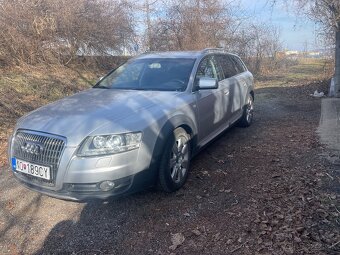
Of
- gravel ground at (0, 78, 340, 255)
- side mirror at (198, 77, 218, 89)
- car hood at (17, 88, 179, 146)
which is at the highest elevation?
side mirror at (198, 77, 218, 89)

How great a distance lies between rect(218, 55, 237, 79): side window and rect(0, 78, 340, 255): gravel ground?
1753 mm

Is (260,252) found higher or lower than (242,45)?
lower

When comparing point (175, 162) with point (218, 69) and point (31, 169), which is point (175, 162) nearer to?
point (31, 169)

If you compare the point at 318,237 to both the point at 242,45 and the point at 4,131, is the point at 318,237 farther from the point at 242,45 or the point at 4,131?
the point at 242,45

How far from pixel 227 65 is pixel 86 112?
3431mm

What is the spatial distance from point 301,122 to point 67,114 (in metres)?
5.75

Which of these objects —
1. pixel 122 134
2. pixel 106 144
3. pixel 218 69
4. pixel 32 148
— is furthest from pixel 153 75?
pixel 32 148

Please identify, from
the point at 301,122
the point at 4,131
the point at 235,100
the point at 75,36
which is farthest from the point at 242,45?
the point at 4,131

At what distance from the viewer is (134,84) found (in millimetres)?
5020

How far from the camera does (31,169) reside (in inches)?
141

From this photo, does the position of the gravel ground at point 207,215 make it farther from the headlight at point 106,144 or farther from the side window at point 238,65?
the side window at point 238,65

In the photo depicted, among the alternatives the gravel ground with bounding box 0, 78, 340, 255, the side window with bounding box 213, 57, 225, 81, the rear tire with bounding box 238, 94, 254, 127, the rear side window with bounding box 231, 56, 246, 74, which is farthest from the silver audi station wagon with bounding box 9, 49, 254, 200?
the rear tire with bounding box 238, 94, 254, 127

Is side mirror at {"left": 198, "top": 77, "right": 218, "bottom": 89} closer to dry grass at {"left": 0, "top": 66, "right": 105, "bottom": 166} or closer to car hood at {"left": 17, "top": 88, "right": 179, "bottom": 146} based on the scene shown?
car hood at {"left": 17, "top": 88, "right": 179, "bottom": 146}

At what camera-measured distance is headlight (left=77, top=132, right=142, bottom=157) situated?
3355 millimetres
